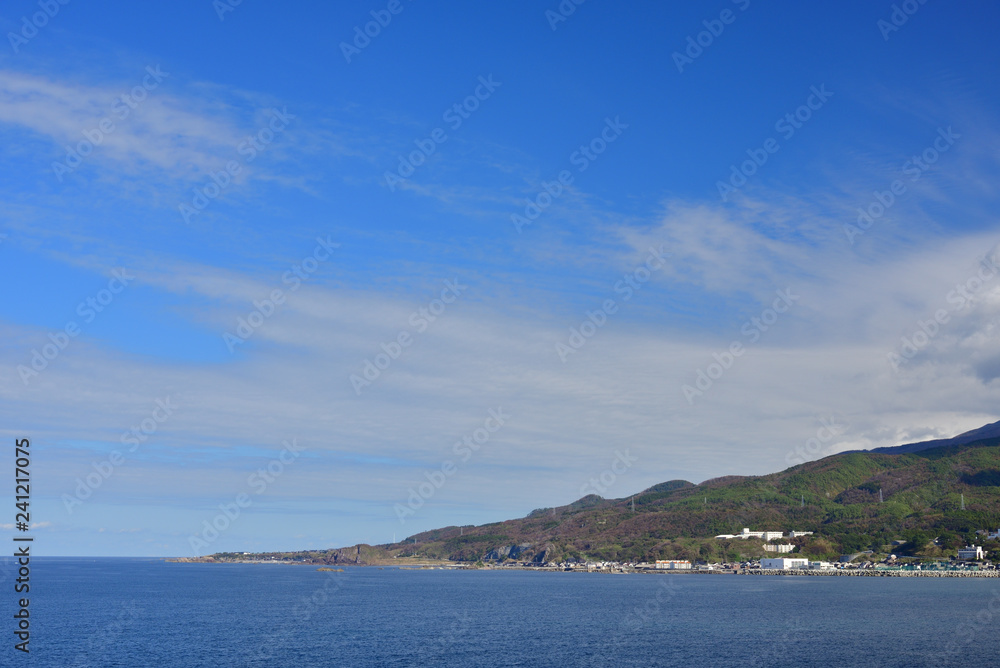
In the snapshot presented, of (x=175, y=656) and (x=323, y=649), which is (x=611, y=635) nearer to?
(x=323, y=649)

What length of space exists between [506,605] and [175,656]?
79.3 metres

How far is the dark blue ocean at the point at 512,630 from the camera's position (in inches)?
3371

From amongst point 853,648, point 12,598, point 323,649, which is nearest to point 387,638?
point 323,649

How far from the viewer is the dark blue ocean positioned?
85.6 m

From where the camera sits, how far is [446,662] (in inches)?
3263

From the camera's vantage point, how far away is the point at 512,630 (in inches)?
4353

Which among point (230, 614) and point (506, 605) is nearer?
point (230, 614)

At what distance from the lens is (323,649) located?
91750mm

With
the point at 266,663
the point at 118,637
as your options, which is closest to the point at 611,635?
the point at 266,663

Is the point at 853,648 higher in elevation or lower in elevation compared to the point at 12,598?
lower

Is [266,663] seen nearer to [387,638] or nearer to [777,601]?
[387,638]

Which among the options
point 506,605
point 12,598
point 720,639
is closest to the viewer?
point 720,639

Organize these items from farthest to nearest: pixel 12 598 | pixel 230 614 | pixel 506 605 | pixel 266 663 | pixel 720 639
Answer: pixel 12 598, pixel 506 605, pixel 230 614, pixel 720 639, pixel 266 663

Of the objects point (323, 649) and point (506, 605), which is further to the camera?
point (506, 605)
